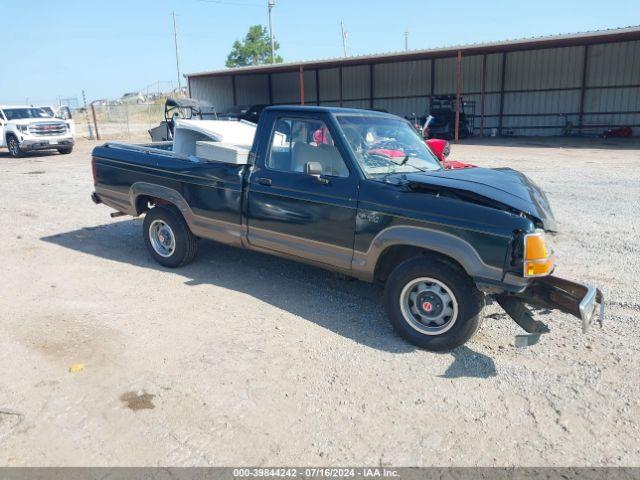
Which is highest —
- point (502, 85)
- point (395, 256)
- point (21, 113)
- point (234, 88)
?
point (234, 88)

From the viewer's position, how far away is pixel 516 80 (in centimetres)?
2669

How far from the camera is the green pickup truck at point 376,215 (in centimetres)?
361

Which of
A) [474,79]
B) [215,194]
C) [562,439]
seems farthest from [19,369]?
[474,79]

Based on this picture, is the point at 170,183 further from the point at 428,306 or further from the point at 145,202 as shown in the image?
the point at 428,306

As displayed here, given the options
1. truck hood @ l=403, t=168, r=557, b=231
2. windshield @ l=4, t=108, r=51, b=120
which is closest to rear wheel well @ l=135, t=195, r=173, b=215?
truck hood @ l=403, t=168, r=557, b=231

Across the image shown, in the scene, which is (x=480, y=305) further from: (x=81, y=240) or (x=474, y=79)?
(x=474, y=79)

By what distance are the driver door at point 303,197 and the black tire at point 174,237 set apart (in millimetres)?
1094

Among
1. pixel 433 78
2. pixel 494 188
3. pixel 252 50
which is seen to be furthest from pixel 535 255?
pixel 252 50

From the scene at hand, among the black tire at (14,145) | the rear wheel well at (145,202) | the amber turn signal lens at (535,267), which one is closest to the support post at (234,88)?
the black tire at (14,145)

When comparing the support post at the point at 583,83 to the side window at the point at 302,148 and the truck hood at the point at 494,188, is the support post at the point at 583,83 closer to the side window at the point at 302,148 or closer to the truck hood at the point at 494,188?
the truck hood at the point at 494,188

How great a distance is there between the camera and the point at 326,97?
34469 mm

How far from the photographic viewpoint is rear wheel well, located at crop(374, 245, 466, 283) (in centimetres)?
399

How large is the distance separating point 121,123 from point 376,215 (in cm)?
3742

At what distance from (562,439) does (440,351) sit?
1146mm
